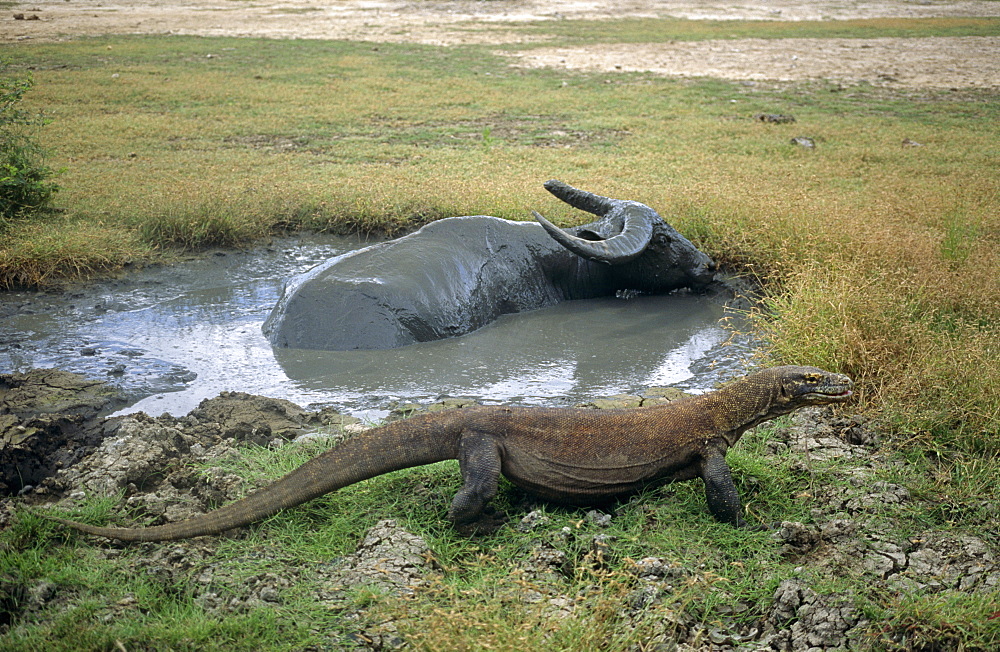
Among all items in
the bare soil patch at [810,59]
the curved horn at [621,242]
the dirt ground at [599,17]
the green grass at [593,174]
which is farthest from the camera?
the dirt ground at [599,17]

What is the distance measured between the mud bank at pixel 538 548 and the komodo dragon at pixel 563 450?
0.18 meters

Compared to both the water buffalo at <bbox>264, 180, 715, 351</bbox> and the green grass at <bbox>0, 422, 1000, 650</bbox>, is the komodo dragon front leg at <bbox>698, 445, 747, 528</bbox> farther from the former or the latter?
the water buffalo at <bbox>264, 180, 715, 351</bbox>

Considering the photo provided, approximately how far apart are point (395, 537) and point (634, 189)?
643 centimetres

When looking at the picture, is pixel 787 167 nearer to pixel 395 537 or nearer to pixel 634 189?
pixel 634 189

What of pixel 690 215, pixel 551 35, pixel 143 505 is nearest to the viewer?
pixel 143 505

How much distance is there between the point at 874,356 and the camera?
503cm

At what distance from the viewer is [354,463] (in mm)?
3686

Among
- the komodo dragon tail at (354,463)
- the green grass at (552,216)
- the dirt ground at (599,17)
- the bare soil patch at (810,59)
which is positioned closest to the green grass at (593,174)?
the green grass at (552,216)

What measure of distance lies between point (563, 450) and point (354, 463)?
89 cm

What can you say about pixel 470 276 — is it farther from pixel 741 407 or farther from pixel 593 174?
pixel 593 174

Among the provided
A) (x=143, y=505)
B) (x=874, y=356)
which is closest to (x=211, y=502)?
(x=143, y=505)

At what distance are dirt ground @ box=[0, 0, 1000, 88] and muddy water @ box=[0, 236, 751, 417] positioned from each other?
13.8 meters

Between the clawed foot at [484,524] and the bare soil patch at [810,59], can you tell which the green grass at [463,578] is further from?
the bare soil patch at [810,59]

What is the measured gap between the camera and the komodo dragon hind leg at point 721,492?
12.3 feet
